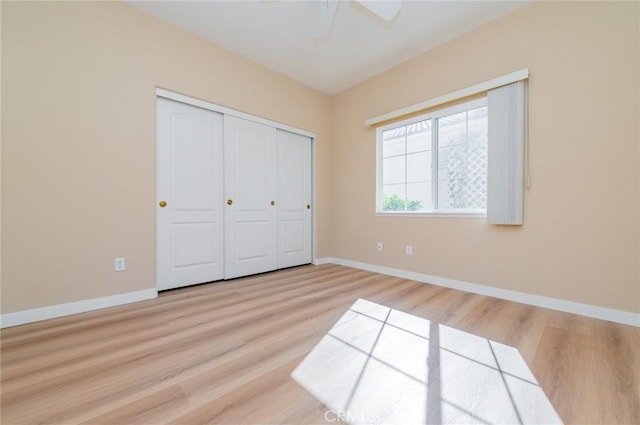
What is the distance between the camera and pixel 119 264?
233 cm

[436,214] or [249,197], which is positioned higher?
[249,197]

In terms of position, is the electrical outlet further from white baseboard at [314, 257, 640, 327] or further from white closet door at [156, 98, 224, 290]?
white baseboard at [314, 257, 640, 327]

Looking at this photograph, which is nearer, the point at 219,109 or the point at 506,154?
the point at 506,154

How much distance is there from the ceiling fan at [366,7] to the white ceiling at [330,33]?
0.07m

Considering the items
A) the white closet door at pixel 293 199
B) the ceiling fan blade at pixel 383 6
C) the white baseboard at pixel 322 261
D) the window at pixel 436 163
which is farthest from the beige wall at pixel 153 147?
the white baseboard at pixel 322 261

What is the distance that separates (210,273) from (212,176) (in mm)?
1140

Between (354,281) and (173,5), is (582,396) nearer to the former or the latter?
(354,281)

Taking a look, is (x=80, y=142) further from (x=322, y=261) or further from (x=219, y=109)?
(x=322, y=261)

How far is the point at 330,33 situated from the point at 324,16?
67 cm

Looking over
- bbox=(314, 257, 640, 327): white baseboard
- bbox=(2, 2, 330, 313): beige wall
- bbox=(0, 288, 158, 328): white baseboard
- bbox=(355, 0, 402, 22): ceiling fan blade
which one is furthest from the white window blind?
bbox=(0, 288, 158, 328): white baseboard

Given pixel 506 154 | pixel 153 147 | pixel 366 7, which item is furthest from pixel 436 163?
pixel 153 147

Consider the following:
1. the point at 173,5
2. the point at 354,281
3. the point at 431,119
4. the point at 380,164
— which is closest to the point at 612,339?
the point at 354,281

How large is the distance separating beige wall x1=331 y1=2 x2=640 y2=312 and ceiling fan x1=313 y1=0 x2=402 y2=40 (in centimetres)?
120

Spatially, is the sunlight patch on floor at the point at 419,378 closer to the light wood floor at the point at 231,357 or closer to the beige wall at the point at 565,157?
the light wood floor at the point at 231,357
